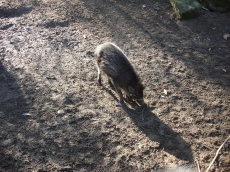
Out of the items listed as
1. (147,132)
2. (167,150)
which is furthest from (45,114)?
(167,150)

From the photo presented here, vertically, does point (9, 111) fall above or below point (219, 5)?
below

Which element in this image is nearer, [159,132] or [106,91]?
[159,132]

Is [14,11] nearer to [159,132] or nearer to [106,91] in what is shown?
[106,91]

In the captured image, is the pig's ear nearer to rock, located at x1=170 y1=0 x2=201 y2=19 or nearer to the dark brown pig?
the dark brown pig

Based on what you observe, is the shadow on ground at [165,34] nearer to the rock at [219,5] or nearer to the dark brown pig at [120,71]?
the rock at [219,5]

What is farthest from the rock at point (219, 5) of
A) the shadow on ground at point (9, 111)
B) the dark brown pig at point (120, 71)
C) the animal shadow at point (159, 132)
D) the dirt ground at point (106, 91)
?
the shadow on ground at point (9, 111)

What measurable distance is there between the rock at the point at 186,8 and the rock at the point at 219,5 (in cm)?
42

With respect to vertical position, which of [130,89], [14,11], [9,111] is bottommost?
[9,111]

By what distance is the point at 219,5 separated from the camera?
6.49 meters

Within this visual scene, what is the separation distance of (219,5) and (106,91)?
4.45m

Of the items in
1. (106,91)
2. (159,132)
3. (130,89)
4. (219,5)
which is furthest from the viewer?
(219,5)

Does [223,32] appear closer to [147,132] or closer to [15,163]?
[147,132]

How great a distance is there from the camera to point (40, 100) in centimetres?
409

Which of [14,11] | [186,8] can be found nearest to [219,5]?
[186,8]
